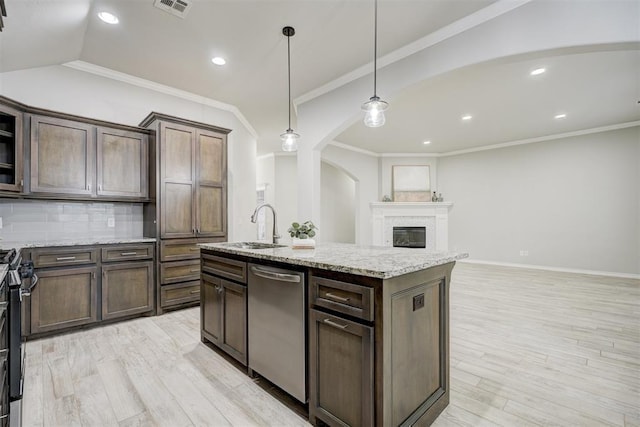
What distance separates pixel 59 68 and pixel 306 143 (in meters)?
2.93

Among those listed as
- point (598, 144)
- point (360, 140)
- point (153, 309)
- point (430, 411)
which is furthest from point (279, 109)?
point (598, 144)

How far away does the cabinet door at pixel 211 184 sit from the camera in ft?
12.4

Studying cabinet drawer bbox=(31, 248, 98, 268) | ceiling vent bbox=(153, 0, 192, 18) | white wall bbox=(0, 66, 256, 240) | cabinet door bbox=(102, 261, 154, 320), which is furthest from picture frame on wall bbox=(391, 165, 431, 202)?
cabinet drawer bbox=(31, 248, 98, 268)

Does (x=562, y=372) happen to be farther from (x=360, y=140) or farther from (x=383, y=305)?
(x=360, y=140)

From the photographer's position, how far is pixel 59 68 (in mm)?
3344

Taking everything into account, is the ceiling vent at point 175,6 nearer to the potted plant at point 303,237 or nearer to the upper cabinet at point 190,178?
the upper cabinet at point 190,178

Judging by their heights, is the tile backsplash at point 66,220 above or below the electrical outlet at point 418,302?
above

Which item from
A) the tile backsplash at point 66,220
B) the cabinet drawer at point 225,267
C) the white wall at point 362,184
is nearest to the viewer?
the cabinet drawer at point 225,267

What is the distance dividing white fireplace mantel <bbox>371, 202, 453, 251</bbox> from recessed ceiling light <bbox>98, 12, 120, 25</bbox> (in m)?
6.25

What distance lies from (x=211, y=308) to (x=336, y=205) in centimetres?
689

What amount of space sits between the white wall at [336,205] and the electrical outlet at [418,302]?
699 centimetres

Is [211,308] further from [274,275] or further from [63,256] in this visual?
[63,256]

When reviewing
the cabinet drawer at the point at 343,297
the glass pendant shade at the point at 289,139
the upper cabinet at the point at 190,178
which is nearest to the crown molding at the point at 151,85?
the upper cabinet at the point at 190,178

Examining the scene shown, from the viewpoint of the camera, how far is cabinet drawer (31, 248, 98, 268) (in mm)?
2791
